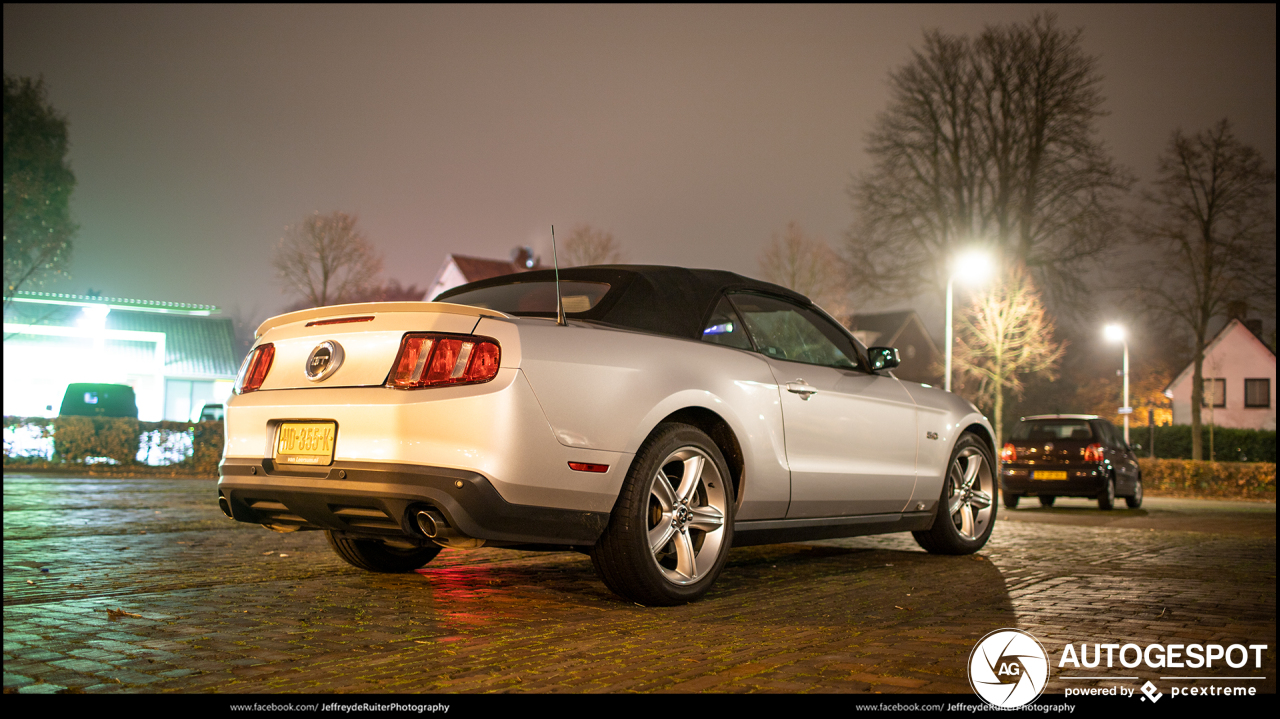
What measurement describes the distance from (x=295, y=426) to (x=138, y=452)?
66.4ft

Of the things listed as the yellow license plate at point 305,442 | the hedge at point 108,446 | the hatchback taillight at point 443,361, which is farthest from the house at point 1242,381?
the yellow license plate at point 305,442

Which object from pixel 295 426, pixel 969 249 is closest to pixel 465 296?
pixel 295 426

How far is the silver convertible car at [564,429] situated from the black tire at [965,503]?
3.95 feet

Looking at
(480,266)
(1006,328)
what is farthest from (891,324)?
(1006,328)

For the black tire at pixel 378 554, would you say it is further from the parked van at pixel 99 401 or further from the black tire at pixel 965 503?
the parked van at pixel 99 401

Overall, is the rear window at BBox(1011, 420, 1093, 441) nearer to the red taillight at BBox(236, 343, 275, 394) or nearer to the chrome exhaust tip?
the red taillight at BBox(236, 343, 275, 394)

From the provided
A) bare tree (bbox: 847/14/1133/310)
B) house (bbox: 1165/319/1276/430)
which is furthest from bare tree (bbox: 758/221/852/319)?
house (bbox: 1165/319/1276/430)

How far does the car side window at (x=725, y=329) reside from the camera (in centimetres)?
559

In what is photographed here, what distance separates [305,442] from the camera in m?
4.59

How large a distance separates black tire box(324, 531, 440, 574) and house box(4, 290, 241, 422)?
25943mm

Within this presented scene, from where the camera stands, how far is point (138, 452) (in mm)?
22594

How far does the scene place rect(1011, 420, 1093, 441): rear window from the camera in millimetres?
17094

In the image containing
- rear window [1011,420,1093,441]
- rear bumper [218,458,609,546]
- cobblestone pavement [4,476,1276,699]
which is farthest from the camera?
rear window [1011,420,1093,441]

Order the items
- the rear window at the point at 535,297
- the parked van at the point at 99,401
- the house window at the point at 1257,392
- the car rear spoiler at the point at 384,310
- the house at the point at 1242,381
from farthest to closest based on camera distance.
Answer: the house window at the point at 1257,392
the house at the point at 1242,381
the parked van at the point at 99,401
the rear window at the point at 535,297
the car rear spoiler at the point at 384,310
